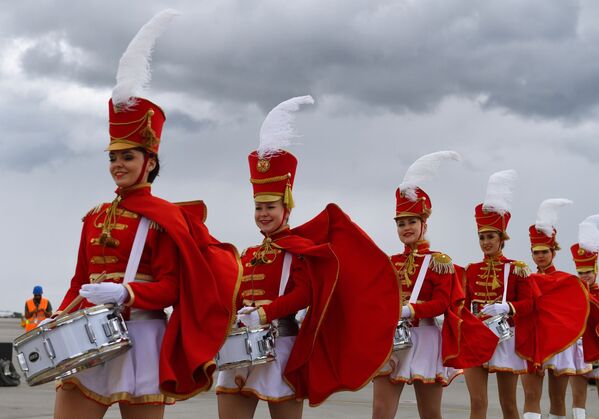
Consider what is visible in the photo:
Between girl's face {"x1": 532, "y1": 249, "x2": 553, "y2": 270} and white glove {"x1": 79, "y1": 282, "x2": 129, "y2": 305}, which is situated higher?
girl's face {"x1": 532, "y1": 249, "x2": 553, "y2": 270}

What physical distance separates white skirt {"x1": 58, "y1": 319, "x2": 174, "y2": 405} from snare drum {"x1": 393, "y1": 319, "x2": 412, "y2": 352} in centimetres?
310

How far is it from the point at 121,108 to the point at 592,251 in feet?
32.4

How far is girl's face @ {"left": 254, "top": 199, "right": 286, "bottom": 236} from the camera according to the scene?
7270 mm

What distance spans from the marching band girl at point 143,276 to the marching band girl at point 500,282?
204 inches

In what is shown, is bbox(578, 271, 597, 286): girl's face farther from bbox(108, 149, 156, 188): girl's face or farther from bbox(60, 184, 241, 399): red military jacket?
bbox(108, 149, 156, 188): girl's face

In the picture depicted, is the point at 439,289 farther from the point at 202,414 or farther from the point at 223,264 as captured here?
the point at 202,414

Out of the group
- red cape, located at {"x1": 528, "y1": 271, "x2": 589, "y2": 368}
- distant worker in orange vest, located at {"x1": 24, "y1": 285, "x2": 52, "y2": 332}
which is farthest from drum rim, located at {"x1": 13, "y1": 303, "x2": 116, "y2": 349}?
distant worker in orange vest, located at {"x1": 24, "y1": 285, "x2": 52, "y2": 332}

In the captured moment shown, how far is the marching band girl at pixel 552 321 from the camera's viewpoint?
36.7 ft

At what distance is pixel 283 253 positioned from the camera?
7.16m

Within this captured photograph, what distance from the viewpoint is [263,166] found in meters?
7.30

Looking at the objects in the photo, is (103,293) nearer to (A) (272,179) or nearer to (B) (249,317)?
(B) (249,317)

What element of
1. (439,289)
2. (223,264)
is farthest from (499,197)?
(223,264)

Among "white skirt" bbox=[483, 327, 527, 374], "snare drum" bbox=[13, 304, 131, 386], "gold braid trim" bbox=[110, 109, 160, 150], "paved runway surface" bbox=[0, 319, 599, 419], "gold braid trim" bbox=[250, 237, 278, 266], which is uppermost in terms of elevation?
"gold braid trim" bbox=[110, 109, 160, 150]

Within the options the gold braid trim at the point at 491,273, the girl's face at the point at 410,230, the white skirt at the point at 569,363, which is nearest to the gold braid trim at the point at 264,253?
the girl's face at the point at 410,230
